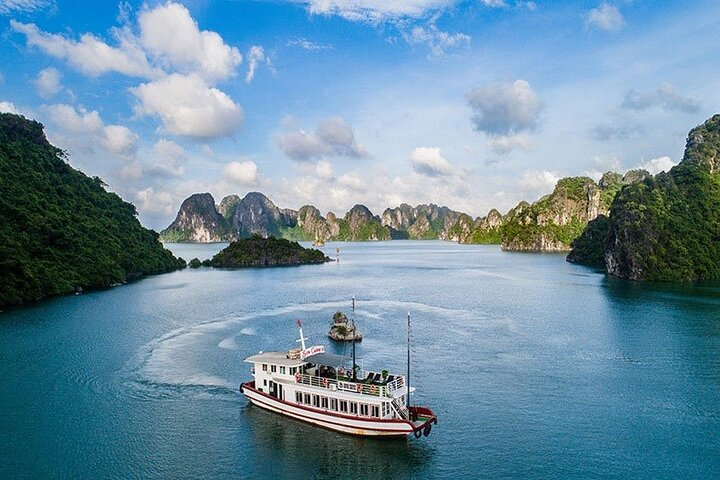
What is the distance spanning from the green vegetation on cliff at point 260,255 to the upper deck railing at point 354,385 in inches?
5534

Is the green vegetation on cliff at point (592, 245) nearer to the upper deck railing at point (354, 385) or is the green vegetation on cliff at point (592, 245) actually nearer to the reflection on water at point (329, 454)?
the upper deck railing at point (354, 385)

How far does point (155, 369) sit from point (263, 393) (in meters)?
16.2

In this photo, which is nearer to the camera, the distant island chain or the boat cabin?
the boat cabin

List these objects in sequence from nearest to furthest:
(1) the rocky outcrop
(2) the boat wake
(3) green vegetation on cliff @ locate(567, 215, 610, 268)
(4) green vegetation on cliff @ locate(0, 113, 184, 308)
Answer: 1. (2) the boat wake
2. (1) the rocky outcrop
3. (4) green vegetation on cliff @ locate(0, 113, 184, 308)
4. (3) green vegetation on cliff @ locate(567, 215, 610, 268)

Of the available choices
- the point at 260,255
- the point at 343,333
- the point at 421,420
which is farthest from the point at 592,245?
the point at 421,420

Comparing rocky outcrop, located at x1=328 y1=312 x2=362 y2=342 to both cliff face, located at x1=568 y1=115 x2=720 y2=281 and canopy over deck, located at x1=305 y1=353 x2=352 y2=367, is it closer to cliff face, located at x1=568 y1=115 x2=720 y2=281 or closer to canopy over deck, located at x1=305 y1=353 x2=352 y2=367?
canopy over deck, located at x1=305 y1=353 x2=352 y2=367

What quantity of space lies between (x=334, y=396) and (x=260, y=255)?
484 feet

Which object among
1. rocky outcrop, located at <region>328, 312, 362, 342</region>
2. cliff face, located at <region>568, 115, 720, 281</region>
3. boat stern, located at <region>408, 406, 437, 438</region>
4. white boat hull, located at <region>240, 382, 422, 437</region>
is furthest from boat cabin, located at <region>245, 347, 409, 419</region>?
cliff face, located at <region>568, 115, 720, 281</region>

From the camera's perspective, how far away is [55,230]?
10431cm

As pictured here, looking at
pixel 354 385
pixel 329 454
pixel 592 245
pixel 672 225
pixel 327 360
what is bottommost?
pixel 329 454

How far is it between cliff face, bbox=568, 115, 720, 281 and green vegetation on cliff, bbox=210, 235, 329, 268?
101m

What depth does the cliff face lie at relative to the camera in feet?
395

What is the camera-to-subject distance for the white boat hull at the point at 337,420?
35344 millimetres

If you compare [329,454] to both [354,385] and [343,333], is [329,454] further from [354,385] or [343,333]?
[343,333]
